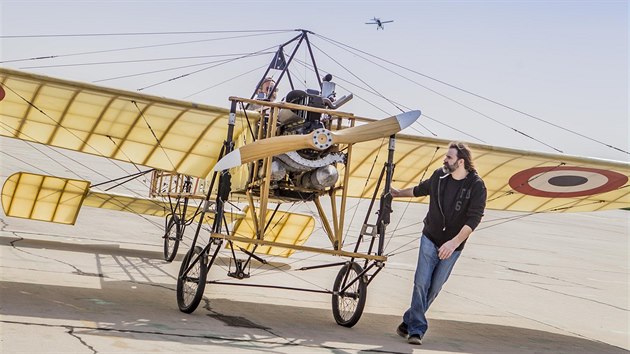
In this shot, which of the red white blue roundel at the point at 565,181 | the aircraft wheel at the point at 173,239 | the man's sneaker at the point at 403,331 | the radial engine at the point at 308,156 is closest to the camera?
the man's sneaker at the point at 403,331

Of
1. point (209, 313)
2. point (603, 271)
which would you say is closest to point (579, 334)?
point (209, 313)

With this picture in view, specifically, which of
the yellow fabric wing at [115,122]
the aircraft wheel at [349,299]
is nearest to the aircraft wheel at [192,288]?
the aircraft wheel at [349,299]

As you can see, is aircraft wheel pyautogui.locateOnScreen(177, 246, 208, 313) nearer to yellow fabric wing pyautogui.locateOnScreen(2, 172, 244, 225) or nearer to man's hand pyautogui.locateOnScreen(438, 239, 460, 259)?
man's hand pyautogui.locateOnScreen(438, 239, 460, 259)

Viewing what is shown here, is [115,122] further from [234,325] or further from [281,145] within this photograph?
[234,325]

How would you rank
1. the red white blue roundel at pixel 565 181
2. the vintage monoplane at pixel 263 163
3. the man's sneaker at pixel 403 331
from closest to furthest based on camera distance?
the man's sneaker at pixel 403 331, the vintage monoplane at pixel 263 163, the red white blue roundel at pixel 565 181

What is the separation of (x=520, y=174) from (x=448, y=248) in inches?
188

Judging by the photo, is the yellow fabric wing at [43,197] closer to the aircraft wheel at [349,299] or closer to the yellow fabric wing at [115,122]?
the yellow fabric wing at [115,122]

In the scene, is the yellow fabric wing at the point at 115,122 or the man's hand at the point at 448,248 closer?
the man's hand at the point at 448,248

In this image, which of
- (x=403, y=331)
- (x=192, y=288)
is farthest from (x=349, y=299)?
(x=192, y=288)

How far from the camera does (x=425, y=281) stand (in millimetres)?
7359

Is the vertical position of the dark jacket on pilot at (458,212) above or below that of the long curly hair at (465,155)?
below

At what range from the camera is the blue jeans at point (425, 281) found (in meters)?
7.28

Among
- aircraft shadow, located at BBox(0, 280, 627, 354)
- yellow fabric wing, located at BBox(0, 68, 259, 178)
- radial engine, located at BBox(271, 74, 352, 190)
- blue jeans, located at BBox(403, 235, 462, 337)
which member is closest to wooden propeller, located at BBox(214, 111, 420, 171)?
radial engine, located at BBox(271, 74, 352, 190)

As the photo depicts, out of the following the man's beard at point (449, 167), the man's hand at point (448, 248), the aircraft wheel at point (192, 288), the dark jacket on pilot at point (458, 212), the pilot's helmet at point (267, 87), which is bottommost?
the aircraft wheel at point (192, 288)
